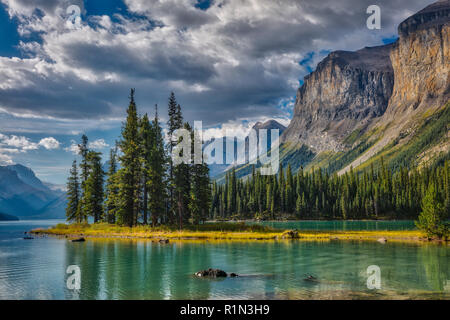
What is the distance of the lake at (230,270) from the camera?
2108 cm

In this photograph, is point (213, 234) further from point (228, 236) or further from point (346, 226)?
point (346, 226)

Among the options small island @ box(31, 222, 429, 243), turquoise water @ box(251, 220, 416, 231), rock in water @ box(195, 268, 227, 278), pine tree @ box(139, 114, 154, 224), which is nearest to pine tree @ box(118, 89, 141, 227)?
pine tree @ box(139, 114, 154, 224)

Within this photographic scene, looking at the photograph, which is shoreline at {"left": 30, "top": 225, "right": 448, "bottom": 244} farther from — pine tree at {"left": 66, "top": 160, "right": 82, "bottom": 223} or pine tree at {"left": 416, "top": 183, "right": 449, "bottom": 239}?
pine tree at {"left": 66, "top": 160, "right": 82, "bottom": 223}

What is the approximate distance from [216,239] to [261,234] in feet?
26.9

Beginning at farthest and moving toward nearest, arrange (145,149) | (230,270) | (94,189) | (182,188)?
(94,189) < (145,149) < (182,188) < (230,270)

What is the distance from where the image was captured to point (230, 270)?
29.4 meters

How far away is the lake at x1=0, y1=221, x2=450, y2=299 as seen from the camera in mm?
21078

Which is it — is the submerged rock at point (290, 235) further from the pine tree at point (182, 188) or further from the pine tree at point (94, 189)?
the pine tree at point (94, 189)

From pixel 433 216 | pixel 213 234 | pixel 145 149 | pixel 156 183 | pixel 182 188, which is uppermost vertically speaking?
pixel 145 149

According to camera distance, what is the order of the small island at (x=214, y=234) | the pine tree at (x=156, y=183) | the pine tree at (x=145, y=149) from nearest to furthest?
the small island at (x=214, y=234), the pine tree at (x=156, y=183), the pine tree at (x=145, y=149)

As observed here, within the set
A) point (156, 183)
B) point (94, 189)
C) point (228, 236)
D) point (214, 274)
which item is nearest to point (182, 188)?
point (156, 183)

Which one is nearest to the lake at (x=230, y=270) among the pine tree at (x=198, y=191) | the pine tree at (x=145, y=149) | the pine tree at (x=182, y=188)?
the pine tree at (x=145, y=149)
